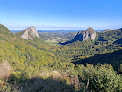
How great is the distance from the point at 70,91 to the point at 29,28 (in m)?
212

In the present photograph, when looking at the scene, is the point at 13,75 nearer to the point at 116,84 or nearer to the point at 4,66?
the point at 4,66

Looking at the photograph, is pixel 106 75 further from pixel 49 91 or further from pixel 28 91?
pixel 28 91

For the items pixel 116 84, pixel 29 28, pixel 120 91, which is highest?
pixel 29 28

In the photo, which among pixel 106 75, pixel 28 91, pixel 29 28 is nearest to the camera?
pixel 28 91

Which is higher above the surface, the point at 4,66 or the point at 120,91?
the point at 4,66

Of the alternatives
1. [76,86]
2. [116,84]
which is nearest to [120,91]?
[116,84]

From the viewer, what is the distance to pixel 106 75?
3.81m

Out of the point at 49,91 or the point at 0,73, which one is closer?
the point at 49,91

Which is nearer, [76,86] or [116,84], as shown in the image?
[116,84]

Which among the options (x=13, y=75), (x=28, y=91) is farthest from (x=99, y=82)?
(x=13, y=75)

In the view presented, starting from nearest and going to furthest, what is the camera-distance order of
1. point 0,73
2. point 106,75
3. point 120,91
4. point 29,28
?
point 120,91
point 106,75
point 0,73
point 29,28

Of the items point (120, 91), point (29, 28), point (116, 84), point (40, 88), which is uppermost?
point (29, 28)

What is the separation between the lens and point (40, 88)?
12.9ft

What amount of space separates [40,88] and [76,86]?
1882 millimetres
